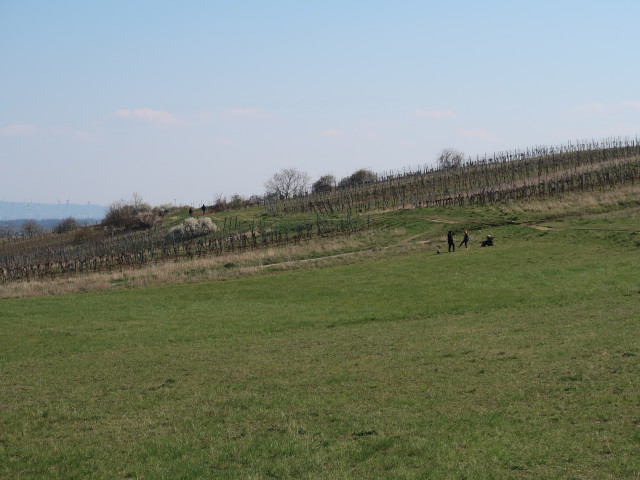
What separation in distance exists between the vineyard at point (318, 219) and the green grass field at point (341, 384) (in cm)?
3260

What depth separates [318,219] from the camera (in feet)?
263

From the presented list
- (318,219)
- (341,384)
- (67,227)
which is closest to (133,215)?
(67,227)

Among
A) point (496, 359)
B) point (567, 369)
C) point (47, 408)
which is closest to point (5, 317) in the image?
point (47, 408)

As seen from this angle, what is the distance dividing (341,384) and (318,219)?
207 ft

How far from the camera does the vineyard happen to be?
7156 centimetres

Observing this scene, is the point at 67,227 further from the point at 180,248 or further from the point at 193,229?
the point at 180,248

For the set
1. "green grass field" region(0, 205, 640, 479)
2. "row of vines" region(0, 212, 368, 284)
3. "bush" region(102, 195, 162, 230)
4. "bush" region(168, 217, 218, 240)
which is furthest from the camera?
"bush" region(102, 195, 162, 230)

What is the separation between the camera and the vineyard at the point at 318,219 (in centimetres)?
7156

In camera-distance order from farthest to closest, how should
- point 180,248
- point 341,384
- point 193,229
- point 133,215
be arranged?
point 133,215 < point 193,229 < point 180,248 < point 341,384

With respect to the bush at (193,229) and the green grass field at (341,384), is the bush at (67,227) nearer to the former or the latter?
the bush at (193,229)

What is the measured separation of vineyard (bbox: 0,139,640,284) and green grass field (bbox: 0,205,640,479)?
32.6 meters

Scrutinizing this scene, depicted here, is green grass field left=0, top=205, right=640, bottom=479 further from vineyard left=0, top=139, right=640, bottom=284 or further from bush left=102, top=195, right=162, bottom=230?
bush left=102, top=195, right=162, bottom=230

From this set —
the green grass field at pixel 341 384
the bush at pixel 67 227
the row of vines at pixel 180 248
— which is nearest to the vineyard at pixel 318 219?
the row of vines at pixel 180 248

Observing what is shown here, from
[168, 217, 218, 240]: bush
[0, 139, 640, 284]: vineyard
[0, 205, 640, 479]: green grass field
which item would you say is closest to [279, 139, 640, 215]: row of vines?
→ [0, 139, 640, 284]: vineyard
